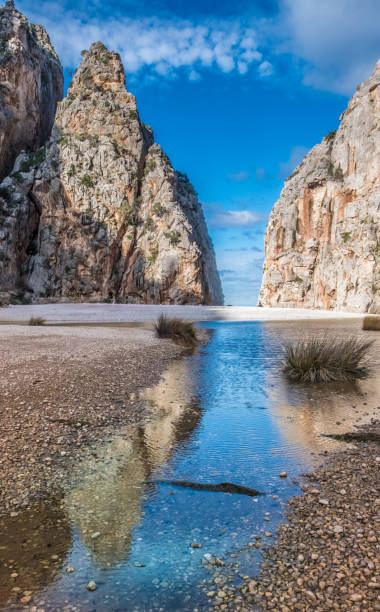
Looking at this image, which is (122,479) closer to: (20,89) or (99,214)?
(99,214)

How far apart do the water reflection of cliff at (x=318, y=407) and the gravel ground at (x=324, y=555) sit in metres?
1.38

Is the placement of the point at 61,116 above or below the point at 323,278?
above

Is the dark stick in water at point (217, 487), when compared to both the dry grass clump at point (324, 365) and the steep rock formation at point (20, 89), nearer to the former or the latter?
the dry grass clump at point (324, 365)

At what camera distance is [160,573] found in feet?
9.46

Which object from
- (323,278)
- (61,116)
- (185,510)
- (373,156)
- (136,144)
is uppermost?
(61,116)

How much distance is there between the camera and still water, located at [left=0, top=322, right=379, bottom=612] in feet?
8.96

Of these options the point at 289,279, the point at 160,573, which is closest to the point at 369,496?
the point at 160,573

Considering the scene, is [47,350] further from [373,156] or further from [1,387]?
[373,156]

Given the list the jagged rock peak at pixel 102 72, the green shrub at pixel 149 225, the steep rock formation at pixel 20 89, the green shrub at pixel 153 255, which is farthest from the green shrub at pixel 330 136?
the steep rock formation at pixel 20 89

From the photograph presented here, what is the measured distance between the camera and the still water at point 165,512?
2.73m

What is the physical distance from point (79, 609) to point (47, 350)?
10794 mm

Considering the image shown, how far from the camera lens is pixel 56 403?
22.8 ft

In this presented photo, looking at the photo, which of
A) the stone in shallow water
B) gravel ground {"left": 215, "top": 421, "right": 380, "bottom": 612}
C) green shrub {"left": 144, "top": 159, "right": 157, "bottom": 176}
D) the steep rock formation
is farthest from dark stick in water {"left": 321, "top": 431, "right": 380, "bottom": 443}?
the steep rock formation

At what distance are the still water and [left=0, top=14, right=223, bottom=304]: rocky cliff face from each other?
54.6 m
